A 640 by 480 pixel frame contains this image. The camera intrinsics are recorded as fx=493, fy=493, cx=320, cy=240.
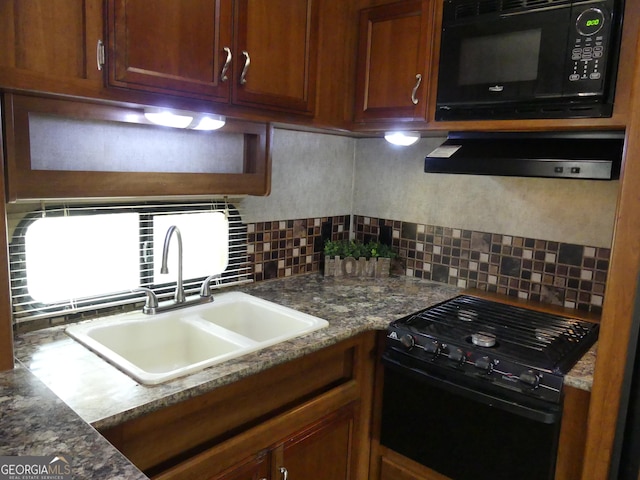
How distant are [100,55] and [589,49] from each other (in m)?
1.46

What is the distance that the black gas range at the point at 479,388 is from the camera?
147 centimetres

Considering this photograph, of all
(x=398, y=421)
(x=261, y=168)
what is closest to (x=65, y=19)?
(x=261, y=168)

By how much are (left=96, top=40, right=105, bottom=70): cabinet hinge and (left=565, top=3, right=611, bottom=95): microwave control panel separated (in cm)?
141

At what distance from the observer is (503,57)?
1748 mm

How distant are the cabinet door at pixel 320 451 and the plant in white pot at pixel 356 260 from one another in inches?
30.6

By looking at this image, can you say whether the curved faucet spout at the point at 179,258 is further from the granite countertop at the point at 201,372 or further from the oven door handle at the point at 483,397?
the oven door handle at the point at 483,397

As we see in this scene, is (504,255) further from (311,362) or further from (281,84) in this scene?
(281,84)

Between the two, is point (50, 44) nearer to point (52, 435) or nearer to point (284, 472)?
point (52, 435)

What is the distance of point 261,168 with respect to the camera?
1927 mm

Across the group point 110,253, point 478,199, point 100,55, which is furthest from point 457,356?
point 100,55

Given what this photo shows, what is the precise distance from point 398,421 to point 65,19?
1.61 metres

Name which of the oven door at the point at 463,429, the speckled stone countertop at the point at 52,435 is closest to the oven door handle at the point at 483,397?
the oven door at the point at 463,429

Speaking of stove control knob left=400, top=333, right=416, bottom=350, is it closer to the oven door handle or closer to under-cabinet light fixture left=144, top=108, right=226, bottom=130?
the oven door handle

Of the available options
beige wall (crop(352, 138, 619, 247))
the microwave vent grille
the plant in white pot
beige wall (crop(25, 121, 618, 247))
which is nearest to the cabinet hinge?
beige wall (crop(25, 121, 618, 247))
